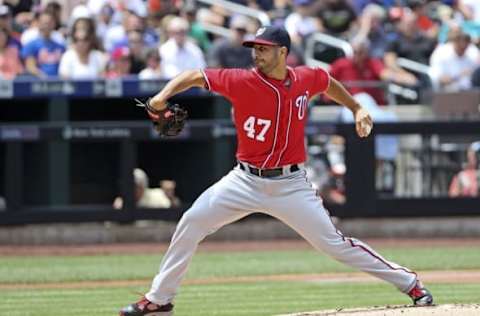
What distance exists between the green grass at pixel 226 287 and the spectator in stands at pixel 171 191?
1163 millimetres

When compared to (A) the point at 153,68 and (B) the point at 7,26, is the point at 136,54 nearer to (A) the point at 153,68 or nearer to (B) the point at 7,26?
(A) the point at 153,68

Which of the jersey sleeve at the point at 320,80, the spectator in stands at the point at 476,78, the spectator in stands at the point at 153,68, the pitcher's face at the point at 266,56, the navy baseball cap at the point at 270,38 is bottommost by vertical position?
the spectator in stands at the point at 476,78

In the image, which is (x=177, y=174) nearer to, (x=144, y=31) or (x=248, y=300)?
(x=144, y=31)

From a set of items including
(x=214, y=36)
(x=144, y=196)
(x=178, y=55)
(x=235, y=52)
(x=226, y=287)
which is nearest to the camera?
(x=226, y=287)

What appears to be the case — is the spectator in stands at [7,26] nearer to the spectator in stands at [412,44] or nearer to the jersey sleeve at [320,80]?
the spectator in stands at [412,44]

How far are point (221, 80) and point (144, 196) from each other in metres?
6.77

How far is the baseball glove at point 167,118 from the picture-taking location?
753cm

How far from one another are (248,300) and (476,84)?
770 centimetres

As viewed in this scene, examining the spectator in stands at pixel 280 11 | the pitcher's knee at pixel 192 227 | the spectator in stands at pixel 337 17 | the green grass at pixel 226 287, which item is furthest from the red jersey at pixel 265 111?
the spectator in stands at pixel 337 17

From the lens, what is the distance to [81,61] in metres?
14.6

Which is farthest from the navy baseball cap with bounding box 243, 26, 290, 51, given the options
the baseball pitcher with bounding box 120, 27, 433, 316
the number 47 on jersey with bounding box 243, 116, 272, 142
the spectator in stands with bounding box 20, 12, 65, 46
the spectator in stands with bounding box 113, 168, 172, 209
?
the spectator in stands with bounding box 20, 12, 65, 46

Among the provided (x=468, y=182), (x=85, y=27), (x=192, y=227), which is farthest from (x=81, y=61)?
(x=192, y=227)

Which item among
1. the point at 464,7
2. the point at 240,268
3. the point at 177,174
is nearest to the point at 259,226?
the point at 177,174

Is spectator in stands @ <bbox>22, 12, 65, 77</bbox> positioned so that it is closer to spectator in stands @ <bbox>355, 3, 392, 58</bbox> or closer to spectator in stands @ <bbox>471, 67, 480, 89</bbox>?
spectator in stands @ <bbox>355, 3, 392, 58</bbox>
